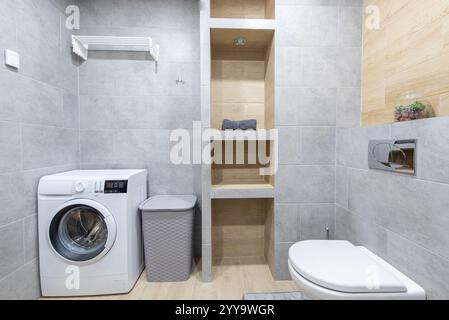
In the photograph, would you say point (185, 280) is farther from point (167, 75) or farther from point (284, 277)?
point (167, 75)

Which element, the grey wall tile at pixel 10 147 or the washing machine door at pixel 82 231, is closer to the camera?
the grey wall tile at pixel 10 147

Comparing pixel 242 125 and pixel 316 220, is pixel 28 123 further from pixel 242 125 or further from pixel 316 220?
pixel 316 220

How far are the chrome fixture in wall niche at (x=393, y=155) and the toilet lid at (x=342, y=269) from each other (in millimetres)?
512

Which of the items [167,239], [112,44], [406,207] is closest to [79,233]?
[167,239]

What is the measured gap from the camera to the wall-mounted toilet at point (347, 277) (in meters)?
1.03

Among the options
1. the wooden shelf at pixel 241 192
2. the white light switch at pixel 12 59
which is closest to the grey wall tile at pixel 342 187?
the wooden shelf at pixel 241 192

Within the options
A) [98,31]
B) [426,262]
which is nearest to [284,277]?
[426,262]

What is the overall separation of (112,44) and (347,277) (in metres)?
2.31

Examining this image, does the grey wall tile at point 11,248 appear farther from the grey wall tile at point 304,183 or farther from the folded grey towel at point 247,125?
the grey wall tile at point 304,183

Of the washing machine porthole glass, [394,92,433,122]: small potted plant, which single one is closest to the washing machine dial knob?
the washing machine porthole glass

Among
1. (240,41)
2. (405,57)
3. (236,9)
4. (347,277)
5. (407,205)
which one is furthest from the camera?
(236,9)

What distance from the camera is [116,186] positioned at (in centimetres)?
162

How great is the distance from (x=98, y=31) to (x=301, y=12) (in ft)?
5.62

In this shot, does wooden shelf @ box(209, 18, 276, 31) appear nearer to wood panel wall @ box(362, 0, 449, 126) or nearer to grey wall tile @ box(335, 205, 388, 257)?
wood panel wall @ box(362, 0, 449, 126)
